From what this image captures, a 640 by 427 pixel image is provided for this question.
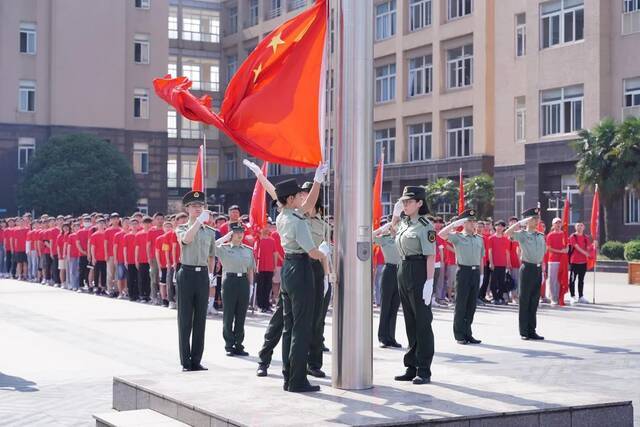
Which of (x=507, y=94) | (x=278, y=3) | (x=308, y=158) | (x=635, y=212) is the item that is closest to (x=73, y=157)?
(x=278, y=3)

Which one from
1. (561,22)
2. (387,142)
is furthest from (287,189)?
(387,142)

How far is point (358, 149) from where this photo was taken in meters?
9.52

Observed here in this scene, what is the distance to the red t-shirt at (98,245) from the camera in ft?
89.0

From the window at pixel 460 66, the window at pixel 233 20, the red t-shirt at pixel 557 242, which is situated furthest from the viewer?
the window at pixel 233 20

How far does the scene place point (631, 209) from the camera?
40531 millimetres

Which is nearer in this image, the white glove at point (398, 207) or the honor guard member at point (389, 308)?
the white glove at point (398, 207)

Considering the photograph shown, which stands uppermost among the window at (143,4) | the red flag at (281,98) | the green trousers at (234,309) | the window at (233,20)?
the window at (233,20)

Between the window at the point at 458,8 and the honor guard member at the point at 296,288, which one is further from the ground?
the window at the point at 458,8

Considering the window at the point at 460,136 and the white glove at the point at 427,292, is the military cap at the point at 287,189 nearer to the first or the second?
the white glove at the point at 427,292

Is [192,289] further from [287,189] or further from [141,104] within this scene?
[141,104]

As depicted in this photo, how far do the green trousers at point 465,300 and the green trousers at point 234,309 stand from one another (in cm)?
346

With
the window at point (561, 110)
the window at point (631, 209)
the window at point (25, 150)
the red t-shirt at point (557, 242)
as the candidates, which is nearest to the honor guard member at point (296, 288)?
the red t-shirt at point (557, 242)

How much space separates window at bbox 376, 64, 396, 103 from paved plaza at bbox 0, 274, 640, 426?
1296 inches

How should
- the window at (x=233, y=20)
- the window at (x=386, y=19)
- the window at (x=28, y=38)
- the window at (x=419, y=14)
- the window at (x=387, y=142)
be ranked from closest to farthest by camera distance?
the window at (x=419, y=14), the window at (x=386, y=19), the window at (x=387, y=142), the window at (x=28, y=38), the window at (x=233, y=20)
